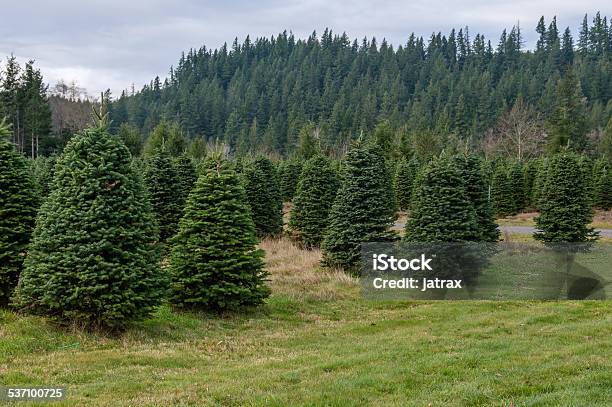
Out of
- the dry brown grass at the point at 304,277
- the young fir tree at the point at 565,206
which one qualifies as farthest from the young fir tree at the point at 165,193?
the young fir tree at the point at 565,206

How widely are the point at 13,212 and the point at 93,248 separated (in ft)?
10.5

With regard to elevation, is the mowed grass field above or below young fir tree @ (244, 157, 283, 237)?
below

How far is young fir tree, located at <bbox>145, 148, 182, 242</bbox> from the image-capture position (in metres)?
21.3

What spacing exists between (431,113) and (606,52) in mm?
74506

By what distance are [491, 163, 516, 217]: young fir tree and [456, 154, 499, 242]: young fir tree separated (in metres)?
23.1

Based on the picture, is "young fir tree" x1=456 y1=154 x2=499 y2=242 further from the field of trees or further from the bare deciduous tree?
the bare deciduous tree

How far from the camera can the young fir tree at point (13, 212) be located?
41.9 feet

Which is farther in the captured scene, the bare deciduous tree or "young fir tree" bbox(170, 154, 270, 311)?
the bare deciduous tree

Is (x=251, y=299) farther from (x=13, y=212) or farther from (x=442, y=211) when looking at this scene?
(x=442, y=211)

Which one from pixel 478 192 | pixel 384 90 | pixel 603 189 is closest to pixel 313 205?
pixel 478 192

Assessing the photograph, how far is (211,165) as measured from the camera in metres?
16.0

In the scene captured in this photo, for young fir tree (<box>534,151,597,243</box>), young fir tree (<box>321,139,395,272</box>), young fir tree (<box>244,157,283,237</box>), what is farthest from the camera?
young fir tree (<box>244,157,283,237</box>)

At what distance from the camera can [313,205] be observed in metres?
27.0

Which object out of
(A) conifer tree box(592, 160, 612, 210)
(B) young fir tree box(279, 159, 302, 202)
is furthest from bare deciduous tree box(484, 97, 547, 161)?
(B) young fir tree box(279, 159, 302, 202)
